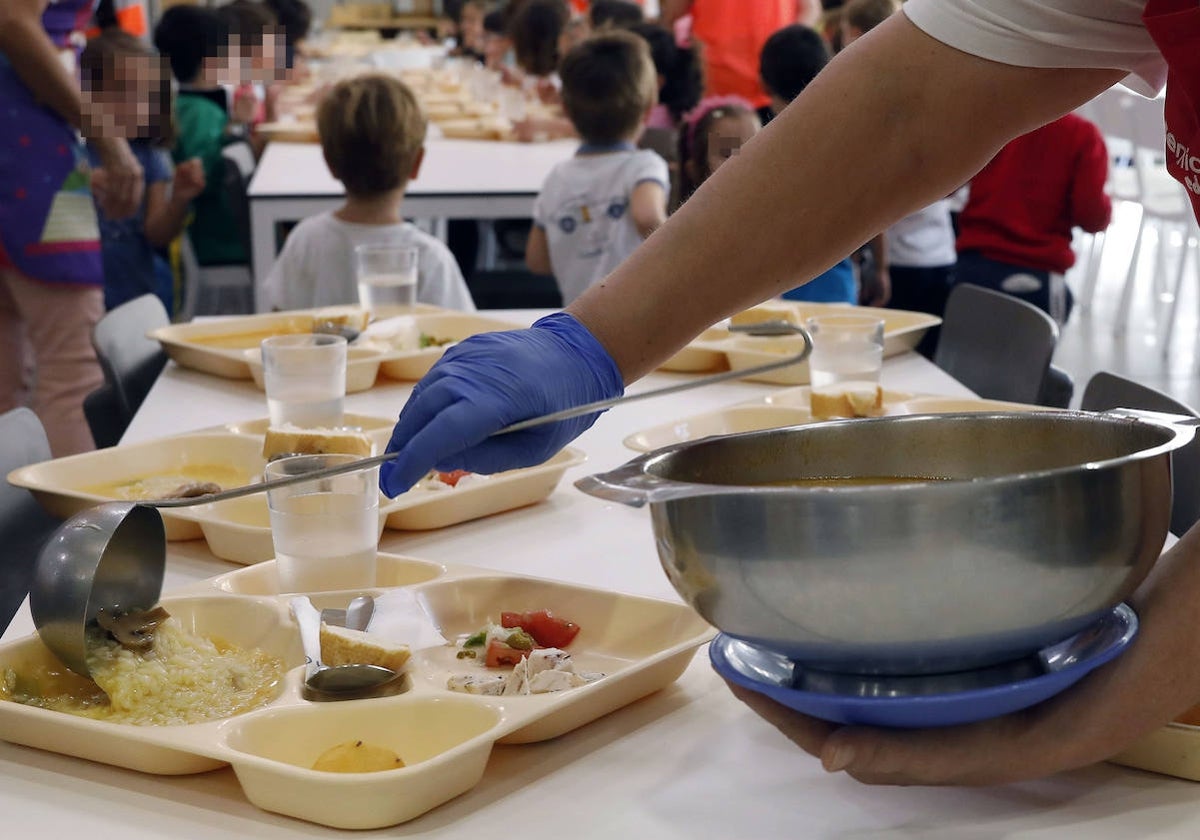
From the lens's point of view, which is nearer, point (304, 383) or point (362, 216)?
point (304, 383)

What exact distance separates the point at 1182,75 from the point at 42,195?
8.49ft

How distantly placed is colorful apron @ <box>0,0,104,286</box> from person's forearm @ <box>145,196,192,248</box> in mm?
626

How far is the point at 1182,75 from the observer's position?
103cm

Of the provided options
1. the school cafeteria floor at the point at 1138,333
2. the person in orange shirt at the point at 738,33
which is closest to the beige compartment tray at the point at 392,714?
the school cafeteria floor at the point at 1138,333

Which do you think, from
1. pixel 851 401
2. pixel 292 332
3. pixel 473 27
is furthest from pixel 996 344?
pixel 473 27

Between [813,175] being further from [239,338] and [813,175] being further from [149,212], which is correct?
[149,212]

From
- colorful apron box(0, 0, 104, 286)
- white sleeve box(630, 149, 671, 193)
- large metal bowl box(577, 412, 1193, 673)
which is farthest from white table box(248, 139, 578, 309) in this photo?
large metal bowl box(577, 412, 1193, 673)

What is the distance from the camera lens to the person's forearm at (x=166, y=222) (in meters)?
3.76

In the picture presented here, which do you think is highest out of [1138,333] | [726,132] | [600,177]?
[726,132]

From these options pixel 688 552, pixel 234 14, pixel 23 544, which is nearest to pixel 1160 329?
pixel 234 14

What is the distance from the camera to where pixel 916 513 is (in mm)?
733

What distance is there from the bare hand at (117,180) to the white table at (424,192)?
0.29m

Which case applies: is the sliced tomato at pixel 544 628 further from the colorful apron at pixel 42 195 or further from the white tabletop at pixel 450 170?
the white tabletop at pixel 450 170

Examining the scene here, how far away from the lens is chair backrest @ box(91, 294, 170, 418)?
87.0 inches
